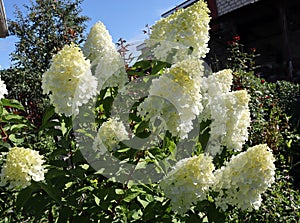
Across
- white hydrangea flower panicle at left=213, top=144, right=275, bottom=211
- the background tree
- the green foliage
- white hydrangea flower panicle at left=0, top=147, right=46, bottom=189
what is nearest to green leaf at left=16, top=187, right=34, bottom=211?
white hydrangea flower panicle at left=0, top=147, right=46, bottom=189

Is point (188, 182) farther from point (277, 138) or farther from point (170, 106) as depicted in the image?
point (277, 138)

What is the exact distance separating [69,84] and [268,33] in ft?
40.3

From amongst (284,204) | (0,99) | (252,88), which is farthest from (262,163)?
(252,88)

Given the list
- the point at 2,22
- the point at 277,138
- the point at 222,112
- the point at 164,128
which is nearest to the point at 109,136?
the point at 164,128

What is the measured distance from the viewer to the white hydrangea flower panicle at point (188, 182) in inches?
62.9

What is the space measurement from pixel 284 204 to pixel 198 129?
1832 millimetres

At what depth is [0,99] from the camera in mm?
1920

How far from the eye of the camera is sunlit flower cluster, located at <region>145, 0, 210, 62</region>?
1882mm

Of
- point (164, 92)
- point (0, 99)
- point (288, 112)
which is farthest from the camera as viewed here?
point (288, 112)

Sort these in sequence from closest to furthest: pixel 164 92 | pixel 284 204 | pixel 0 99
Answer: pixel 164 92, pixel 0 99, pixel 284 204

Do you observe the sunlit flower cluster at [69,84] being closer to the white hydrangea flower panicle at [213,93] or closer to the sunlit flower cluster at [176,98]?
the sunlit flower cluster at [176,98]

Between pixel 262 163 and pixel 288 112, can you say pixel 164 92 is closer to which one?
pixel 262 163

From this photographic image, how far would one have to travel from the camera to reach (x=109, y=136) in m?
1.70

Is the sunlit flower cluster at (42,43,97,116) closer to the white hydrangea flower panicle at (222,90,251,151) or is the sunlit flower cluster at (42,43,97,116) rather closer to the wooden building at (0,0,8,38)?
the white hydrangea flower panicle at (222,90,251,151)
